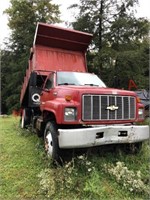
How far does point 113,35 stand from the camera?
64.2 ft

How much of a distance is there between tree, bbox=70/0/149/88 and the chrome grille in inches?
517

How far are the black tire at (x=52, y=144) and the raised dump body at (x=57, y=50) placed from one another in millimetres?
2970

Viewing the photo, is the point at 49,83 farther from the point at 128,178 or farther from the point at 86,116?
the point at 128,178

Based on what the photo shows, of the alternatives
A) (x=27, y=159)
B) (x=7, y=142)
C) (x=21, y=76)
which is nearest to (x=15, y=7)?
(x=21, y=76)

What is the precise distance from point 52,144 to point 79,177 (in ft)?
2.76

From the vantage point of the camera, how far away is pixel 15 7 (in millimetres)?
25047

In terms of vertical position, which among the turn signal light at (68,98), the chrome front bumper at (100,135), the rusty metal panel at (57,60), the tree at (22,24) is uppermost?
the tree at (22,24)

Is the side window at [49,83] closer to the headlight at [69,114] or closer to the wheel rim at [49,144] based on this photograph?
the wheel rim at [49,144]

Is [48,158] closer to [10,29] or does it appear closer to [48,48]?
[48,48]

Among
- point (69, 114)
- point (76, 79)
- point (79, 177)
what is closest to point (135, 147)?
point (79, 177)

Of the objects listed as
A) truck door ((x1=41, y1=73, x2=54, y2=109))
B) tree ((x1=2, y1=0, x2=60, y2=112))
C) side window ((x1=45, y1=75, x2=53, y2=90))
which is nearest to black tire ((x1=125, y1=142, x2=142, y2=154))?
truck door ((x1=41, y1=73, x2=54, y2=109))

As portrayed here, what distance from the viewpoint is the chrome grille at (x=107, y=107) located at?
194 inches

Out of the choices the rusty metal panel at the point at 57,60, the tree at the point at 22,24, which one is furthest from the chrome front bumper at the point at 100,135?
the tree at the point at 22,24

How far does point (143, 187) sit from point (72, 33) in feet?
19.1
